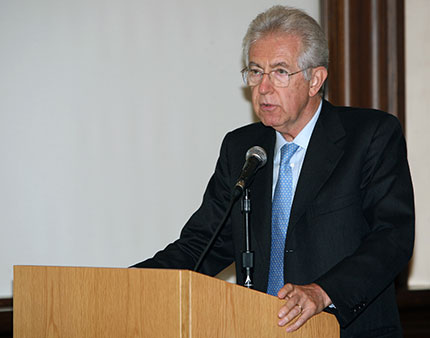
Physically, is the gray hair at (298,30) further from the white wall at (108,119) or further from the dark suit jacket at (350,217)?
the white wall at (108,119)

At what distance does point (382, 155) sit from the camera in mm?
Result: 2564

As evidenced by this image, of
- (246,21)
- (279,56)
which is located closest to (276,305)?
(279,56)

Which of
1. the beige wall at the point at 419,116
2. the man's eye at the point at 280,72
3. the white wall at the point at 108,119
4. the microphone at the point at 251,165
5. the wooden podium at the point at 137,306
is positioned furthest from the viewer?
the beige wall at the point at 419,116

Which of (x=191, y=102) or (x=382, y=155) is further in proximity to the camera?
(x=191, y=102)

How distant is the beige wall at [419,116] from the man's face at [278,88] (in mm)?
1937

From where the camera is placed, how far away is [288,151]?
283 centimetres

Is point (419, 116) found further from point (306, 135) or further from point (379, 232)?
point (379, 232)

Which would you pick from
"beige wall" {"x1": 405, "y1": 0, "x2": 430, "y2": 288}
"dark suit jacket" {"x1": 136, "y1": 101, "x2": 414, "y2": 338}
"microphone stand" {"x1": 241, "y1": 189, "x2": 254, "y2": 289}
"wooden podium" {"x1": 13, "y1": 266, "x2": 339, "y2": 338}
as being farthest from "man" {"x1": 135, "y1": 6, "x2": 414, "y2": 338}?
"beige wall" {"x1": 405, "y1": 0, "x2": 430, "y2": 288}

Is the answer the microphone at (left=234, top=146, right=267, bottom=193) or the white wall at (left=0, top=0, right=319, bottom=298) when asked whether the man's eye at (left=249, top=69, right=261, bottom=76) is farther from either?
the white wall at (left=0, top=0, right=319, bottom=298)

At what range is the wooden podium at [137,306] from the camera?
5.42 ft

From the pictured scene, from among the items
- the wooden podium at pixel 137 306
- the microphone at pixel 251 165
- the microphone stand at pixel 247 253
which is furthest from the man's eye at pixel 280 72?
the wooden podium at pixel 137 306

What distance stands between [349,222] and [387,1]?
239cm

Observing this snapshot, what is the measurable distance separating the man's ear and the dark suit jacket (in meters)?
0.11

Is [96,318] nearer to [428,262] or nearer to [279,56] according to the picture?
[279,56]
